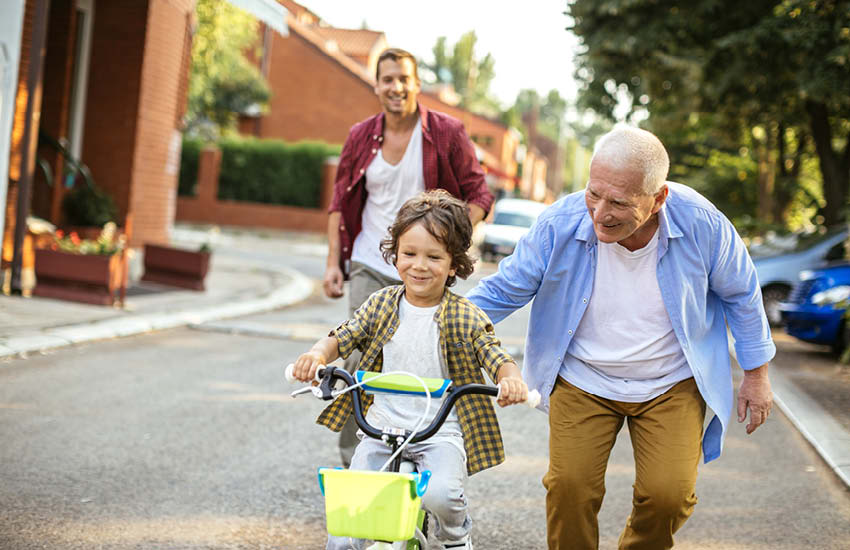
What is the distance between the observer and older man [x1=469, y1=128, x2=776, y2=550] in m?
3.51

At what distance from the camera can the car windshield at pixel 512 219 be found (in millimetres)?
30533

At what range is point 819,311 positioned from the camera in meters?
11.8

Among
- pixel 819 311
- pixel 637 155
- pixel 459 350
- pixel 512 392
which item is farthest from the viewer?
pixel 819 311

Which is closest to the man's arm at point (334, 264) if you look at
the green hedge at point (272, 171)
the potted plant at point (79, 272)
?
the potted plant at point (79, 272)

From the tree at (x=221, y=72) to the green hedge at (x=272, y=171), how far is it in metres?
1.55

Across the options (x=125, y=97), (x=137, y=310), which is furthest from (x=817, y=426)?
(x=125, y=97)

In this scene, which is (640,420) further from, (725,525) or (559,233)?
(725,525)

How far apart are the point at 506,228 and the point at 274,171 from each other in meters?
10.8

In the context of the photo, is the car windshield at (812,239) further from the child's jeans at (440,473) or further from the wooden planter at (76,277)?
the child's jeans at (440,473)

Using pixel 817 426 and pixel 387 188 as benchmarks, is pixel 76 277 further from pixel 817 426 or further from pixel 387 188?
pixel 817 426

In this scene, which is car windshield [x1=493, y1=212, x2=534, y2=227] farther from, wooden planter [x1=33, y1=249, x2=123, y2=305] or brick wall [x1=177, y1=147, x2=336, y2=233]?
wooden planter [x1=33, y1=249, x2=123, y2=305]

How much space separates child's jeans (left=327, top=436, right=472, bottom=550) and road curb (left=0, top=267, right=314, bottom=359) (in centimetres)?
572

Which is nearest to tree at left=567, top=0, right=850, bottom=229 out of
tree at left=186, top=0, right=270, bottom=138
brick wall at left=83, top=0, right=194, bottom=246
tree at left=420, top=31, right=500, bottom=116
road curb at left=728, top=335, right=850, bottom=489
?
road curb at left=728, top=335, right=850, bottom=489

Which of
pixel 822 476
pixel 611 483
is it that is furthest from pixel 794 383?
pixel 611 483
